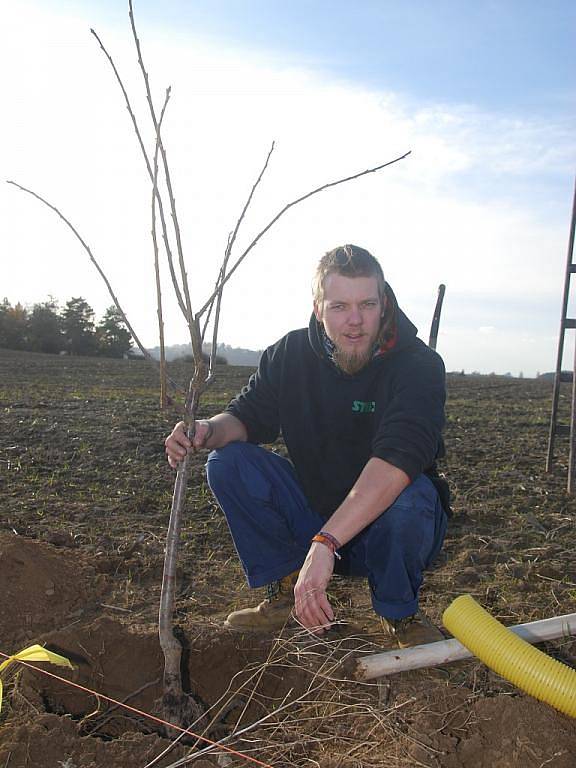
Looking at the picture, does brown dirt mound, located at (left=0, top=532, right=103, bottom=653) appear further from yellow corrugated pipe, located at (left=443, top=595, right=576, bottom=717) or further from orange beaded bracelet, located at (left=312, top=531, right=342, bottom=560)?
yellow corrugated pipe, located at (left=443, top=595, right=576, bottom=717)

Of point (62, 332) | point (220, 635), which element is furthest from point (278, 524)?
point (62, 332)

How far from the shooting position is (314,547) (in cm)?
206

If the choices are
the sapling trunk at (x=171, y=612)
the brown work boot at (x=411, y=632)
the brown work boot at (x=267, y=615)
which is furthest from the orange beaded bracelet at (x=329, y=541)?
the brown work boot at (x=267, y=615)

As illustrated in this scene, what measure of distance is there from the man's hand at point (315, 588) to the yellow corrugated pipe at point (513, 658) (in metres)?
0.39

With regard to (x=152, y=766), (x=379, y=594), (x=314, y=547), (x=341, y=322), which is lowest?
(x=152, y=766)

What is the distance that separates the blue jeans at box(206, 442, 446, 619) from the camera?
2494 mm

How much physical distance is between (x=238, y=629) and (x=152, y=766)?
2.58 feet

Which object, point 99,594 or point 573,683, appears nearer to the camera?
point 573,683

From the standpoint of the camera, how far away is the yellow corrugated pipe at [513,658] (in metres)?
1.83

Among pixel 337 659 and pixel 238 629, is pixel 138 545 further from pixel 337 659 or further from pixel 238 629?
pixel 337 659

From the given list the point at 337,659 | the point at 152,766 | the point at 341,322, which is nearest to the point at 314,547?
the point at 337,659

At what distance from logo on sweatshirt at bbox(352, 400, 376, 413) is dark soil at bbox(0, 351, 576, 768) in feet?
2.70

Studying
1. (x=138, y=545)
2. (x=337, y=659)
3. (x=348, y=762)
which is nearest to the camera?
(x=348, y=762)

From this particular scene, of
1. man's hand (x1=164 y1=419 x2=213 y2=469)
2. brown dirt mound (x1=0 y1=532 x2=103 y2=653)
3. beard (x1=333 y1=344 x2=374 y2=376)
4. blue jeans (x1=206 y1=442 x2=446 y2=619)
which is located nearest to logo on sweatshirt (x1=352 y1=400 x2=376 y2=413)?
beard (x1=333 y1=344 x2=374 y2=376)
